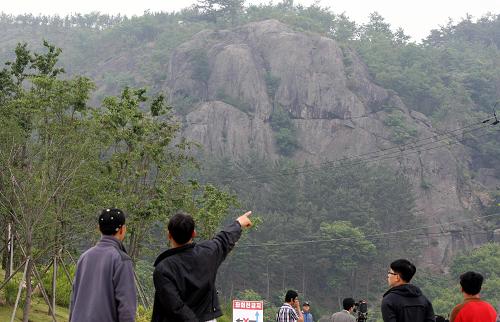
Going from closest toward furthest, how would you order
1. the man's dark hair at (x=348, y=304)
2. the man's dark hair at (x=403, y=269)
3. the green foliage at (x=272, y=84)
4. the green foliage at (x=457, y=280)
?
1. the man's dark hair at (x=403, y=269)
2. the man's dark hair at (x=348, y=304)
3. the green foliage at (x=457, y=280)
4. the green foliage at (x=272, y=84)

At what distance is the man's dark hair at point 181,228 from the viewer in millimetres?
5750

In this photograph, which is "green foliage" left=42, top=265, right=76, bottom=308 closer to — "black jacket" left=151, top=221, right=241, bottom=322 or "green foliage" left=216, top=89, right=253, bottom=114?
"black jacket" left=151, top=221, right=241, bottom=322

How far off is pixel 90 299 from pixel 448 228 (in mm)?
76944

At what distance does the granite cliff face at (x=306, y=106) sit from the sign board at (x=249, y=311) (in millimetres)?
61555

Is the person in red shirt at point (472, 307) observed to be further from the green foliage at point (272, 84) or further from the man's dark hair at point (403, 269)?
the green foliage at point (272, 84)

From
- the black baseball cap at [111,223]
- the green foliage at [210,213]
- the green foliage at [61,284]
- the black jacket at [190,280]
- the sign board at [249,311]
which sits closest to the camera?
the black jacket at [190,280]

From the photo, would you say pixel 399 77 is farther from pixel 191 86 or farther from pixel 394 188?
pixel 394 188

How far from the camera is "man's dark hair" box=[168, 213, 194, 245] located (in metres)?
5.75

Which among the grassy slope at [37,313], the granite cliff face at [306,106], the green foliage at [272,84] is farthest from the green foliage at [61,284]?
the green foliage at [272,84]

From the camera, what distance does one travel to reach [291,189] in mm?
74250

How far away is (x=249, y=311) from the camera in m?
17.8

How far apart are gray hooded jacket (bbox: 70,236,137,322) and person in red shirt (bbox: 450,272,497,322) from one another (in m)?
3.21

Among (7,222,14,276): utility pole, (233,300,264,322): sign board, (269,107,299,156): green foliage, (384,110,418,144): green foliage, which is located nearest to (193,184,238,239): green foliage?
(7,222,14,276): utility pole

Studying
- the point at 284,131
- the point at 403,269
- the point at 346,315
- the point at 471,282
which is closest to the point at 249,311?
the point at 346,315
